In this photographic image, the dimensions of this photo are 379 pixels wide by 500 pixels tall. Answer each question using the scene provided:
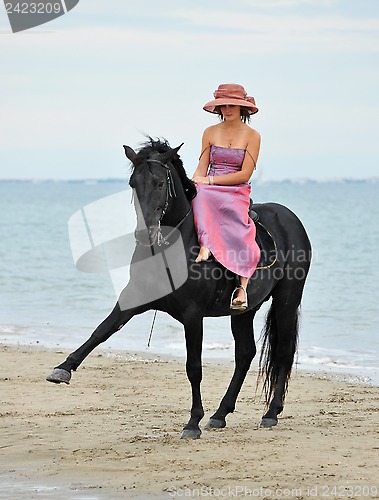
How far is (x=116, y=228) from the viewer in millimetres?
41250

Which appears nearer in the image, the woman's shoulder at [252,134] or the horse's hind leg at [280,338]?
the woman's shoulder at [252,134]

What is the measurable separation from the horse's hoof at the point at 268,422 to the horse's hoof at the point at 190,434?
2.46 ft

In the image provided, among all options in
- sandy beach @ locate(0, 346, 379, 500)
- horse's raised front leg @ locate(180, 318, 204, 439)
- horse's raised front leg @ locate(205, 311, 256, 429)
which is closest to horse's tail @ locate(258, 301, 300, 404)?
horse's raised front leg @ locate(205, 311, 256, 429)

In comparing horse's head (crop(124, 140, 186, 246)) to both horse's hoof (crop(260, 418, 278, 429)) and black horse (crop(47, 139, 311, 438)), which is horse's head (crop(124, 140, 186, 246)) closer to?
black horse (crop(47, 139, 311, 438))

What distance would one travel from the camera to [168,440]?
694cm

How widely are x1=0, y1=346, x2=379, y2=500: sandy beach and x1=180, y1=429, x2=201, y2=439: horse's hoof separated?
8 cm

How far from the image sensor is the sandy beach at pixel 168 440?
19.2ft

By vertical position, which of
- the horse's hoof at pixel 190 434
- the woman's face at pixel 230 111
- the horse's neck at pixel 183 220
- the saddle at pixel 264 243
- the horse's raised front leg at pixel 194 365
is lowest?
the horse's hoof at pixel 190 434

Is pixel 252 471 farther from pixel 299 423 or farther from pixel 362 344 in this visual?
pixel 362 344

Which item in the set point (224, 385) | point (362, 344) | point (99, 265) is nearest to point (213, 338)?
point (362, 344)

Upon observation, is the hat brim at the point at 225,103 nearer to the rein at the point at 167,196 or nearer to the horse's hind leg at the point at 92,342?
the rein at the point at 167,196

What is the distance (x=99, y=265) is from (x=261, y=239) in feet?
53.0

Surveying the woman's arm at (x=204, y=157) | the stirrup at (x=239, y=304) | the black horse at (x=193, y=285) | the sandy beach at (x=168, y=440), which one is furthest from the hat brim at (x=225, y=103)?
the sandy beach at (x=168, y=440)

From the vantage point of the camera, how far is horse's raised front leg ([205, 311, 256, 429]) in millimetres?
7738
